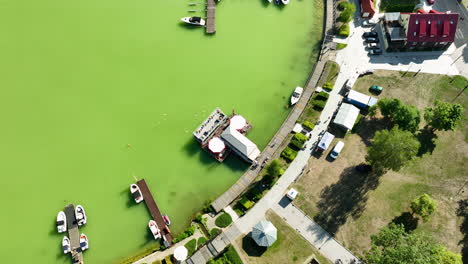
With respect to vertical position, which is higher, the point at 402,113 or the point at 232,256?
the point at 232,256

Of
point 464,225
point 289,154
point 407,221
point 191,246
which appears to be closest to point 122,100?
point 191,246

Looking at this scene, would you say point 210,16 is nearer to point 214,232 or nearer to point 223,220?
point 223,220

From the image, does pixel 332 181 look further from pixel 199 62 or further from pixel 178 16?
pixel 178 16

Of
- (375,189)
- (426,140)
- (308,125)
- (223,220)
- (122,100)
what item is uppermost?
(122,100)

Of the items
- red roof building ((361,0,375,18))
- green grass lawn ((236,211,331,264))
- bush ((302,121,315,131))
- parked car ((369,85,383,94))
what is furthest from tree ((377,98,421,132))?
green grass lawn ((236,211,331,264))

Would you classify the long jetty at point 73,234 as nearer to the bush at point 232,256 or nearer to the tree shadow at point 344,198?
the bush at point 232,256

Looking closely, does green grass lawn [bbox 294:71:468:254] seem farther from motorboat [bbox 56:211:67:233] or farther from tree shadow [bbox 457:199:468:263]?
motorboat [bbox 56:211:67:233]
